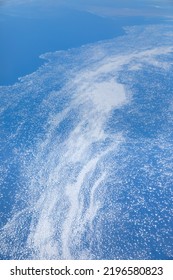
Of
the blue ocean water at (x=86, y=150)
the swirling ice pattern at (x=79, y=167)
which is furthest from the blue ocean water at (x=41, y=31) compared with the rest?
the swirling ice pattern at (x=79, y=167)

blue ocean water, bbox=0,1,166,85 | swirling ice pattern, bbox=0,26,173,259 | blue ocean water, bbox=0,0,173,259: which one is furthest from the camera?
blue ocean water, bbox=0,1,166,85

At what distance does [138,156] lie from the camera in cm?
3125

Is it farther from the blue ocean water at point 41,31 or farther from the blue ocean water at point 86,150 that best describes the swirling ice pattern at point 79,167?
the blue ocean water at point 41,31

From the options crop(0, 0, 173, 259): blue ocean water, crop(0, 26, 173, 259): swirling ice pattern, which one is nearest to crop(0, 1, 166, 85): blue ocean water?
crop(0, 0, 173, 259): blue ocean water

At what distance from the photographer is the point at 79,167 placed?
30344 millimetres

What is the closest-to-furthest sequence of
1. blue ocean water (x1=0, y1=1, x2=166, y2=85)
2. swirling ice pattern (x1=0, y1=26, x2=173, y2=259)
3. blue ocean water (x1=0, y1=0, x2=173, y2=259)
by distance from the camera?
swirling ice pattern (x1=0, y1=26, x2=173, y2=259) → blue ocean water (x1=0, y1=0, x2=173, y2=259) → blue ocean water (x1=0, y1=1, x2=166, y2=85)

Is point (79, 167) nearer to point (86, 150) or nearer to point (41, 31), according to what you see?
point (86, 150)

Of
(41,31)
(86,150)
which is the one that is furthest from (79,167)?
(41,31)

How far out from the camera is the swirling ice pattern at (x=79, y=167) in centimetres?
2367

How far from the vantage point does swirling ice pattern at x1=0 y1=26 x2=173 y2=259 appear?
2367 cm

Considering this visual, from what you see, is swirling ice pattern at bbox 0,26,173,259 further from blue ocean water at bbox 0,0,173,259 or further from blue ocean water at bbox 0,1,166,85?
blue ocean water at bbox 0,1,166,85

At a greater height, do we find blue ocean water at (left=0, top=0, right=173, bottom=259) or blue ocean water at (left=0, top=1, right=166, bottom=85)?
blue ocean water at (left=0, top=1, right=166, bottom=85)

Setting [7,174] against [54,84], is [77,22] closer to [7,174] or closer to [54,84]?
[54,84]

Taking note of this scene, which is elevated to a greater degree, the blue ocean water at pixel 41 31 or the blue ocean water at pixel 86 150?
the blue ocean water at pixel 41 31
